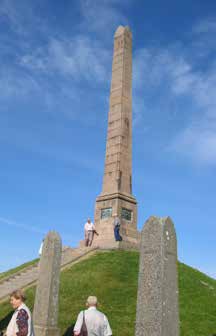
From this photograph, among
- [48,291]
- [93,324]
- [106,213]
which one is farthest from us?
[106,213]

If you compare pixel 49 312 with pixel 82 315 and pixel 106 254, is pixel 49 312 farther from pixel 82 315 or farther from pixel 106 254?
pixel 106 254

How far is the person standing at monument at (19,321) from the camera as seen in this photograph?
5.38m

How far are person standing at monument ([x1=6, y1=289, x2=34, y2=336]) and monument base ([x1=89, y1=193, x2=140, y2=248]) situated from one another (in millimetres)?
15446

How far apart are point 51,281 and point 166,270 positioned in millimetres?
5109

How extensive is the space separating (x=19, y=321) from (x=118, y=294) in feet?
29.8

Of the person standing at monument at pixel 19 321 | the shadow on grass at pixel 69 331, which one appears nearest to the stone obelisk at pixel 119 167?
the shadow on grass at pixel 69 331

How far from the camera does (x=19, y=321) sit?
Answer: 17.8 feet

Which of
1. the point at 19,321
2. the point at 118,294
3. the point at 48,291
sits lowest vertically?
the point at 19,321

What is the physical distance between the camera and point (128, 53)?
2584cm

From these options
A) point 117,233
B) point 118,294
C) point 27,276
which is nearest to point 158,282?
point 118,294

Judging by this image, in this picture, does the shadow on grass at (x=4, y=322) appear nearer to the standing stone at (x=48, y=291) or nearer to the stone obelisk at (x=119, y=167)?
the standing stone at (x=48, y=291)

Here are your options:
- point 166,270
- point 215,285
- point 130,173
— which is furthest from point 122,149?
point 166,270

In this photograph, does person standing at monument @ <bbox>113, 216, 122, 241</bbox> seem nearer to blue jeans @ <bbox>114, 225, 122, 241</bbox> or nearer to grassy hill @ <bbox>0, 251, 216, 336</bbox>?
blue jeans @ <bbox>114, 225, 122, 241</bbox>

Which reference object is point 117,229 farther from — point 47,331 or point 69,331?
point 47,331
